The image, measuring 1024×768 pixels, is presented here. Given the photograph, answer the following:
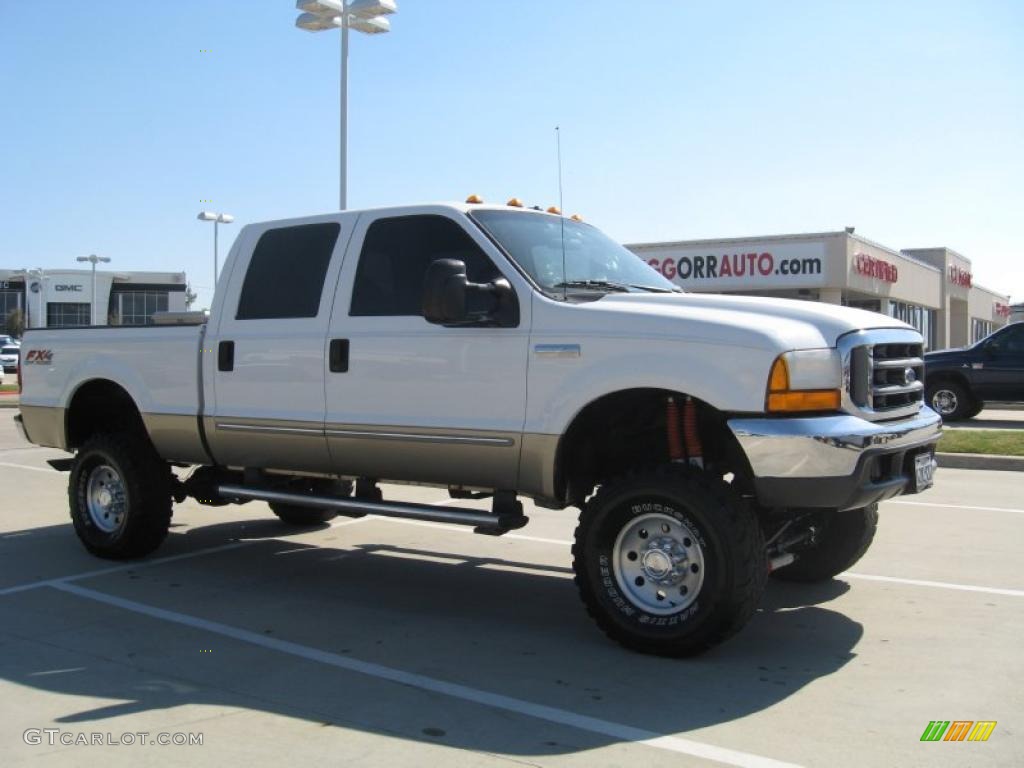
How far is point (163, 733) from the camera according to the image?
158 inches

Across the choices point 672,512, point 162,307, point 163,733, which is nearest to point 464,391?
point 672,512

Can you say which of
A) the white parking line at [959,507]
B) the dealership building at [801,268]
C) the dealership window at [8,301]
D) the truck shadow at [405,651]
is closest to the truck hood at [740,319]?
the truck shadow at [405,651]

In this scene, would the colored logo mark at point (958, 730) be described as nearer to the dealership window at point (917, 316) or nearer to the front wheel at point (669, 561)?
the front wheel at point (669, 561)

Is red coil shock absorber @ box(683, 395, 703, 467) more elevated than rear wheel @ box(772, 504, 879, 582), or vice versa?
red coil shock absorber @ box(683, 395, 703, 467)

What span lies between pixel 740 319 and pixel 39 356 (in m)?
5.38

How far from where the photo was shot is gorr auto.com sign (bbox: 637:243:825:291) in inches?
1245

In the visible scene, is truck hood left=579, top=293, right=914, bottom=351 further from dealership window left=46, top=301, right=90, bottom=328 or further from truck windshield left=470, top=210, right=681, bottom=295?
dealership window left=46, top=301, right=90, bottom=328

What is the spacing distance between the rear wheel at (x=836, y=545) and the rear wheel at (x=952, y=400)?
1354cm

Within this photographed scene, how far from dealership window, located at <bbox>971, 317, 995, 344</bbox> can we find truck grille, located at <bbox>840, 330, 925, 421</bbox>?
163ft

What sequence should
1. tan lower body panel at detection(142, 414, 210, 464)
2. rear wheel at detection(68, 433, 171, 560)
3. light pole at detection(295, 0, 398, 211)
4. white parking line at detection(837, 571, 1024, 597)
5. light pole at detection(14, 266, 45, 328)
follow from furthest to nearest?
light pole at detection(14, 266, 45, 328)
light pole at detection(295, 0, 398, 211)
rear wheel at detection(68, 433, 171, 560)
tan lower body panel at detection(142, 414, 210, 464)
white parking line at detection(837, 571, 1024, 597)

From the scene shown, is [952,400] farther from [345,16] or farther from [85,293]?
[85,293]

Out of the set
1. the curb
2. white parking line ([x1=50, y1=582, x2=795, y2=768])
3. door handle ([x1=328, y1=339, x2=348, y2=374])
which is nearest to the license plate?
white parking line ([x1=50, y1=582, x2=795, y2=768])

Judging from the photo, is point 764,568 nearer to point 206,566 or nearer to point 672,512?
point 672,512

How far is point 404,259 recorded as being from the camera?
6020 mm
